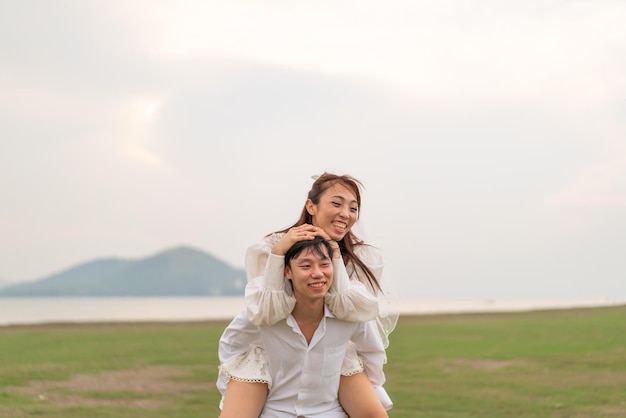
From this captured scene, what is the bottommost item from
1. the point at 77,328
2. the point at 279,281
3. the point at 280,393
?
the point at 77,328

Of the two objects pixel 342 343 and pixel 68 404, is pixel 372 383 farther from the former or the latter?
pixel 68 404

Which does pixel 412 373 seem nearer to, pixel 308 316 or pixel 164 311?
pixel 308 316

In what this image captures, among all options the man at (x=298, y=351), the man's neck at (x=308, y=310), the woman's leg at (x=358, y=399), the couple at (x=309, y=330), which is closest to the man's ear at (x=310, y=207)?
the couple at (x=309, y=330)

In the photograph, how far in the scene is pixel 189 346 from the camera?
61.6 ft

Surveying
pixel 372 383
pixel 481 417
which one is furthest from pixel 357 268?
pixel 481 417

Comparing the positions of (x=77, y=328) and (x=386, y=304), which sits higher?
(x=386, y=304)

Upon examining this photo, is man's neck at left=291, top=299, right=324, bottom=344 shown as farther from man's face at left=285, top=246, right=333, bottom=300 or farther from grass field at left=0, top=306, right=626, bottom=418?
grass field at left=0, top=306, right=626, bottom=418

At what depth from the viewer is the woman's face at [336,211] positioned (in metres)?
5.35

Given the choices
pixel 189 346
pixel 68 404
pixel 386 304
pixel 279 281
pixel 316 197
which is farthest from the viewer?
pixel 189 346

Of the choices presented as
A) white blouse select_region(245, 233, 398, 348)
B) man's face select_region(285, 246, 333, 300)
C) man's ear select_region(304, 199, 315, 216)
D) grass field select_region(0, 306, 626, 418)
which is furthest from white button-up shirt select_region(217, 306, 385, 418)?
grass field select_region(0, 306, 626, 418)

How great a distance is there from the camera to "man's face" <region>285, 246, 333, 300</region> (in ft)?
16.1

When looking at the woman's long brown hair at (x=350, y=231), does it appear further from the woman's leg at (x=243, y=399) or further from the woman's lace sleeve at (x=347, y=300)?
the woman's leg at (x=243, y=399)

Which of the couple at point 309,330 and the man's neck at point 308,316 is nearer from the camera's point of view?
the couple at point 309,330

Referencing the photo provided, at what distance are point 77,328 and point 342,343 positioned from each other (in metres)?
21.7
